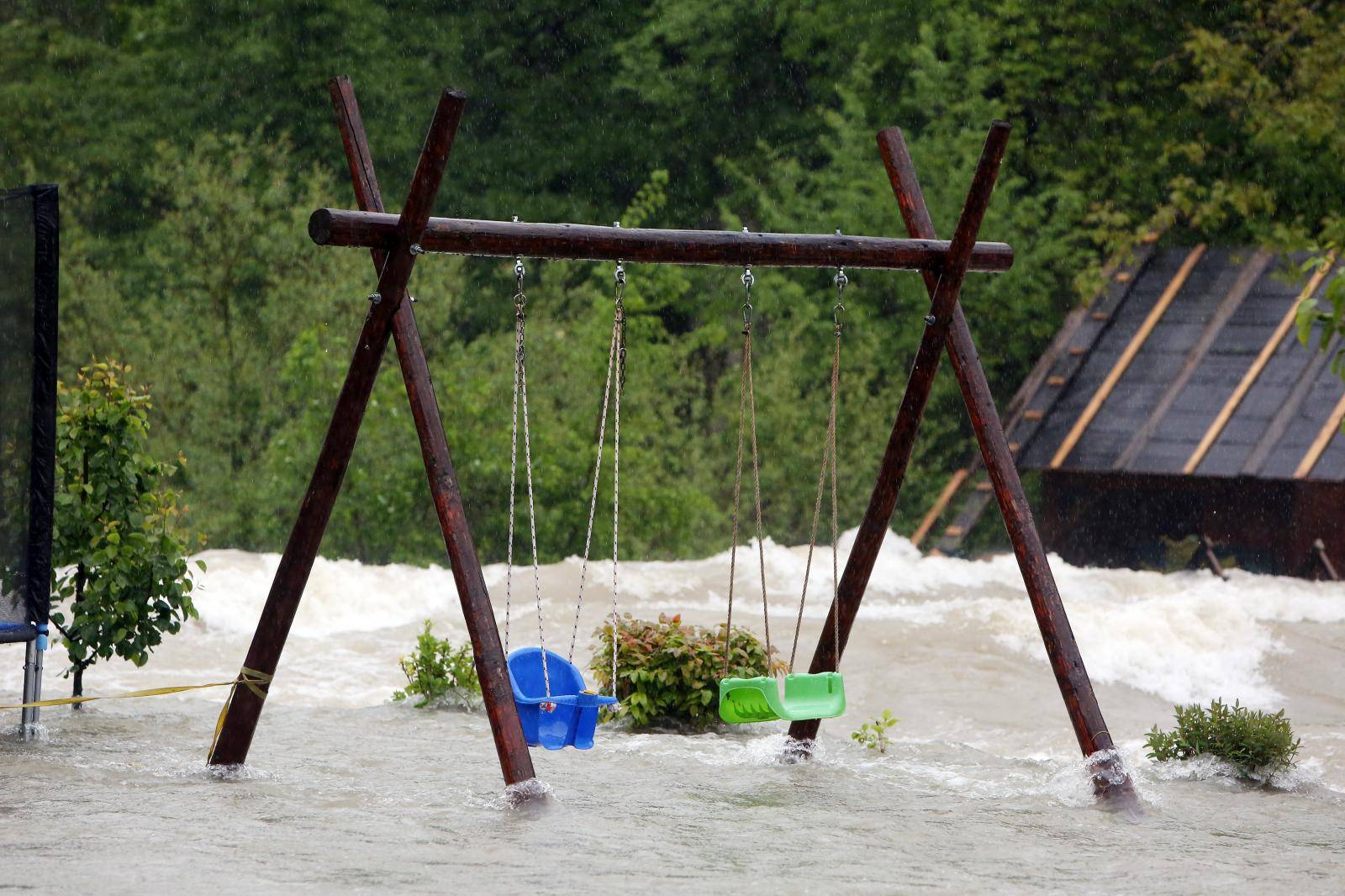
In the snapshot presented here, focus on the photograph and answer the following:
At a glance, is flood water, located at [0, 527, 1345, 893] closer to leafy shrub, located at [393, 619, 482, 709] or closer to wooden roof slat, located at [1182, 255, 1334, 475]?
leafy shrub, located at [393, 619, 482, 709]

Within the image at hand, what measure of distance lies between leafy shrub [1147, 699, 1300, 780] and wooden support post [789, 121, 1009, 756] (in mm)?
1829

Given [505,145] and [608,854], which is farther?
[505,145]

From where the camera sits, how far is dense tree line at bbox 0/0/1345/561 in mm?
20656

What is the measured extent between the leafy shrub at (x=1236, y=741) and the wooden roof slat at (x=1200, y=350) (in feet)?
31.5

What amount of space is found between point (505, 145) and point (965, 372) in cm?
2319

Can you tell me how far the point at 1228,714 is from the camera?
8781 mm

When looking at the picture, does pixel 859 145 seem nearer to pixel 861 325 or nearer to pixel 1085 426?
pixel 861 325

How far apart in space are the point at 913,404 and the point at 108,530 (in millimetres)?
4406

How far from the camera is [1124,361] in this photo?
19.4m

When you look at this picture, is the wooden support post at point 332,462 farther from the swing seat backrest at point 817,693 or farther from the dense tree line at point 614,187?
the dense tree line at point 614,187

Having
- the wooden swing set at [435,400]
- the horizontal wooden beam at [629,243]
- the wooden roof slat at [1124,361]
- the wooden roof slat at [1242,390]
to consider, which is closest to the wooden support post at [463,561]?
the wooden swing set at [435,400]

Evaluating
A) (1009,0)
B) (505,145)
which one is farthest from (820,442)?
(505,145)

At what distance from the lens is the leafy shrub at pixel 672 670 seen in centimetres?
961

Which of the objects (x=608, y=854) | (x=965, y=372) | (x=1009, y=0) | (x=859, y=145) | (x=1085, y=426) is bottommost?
(x=608, y=854)
